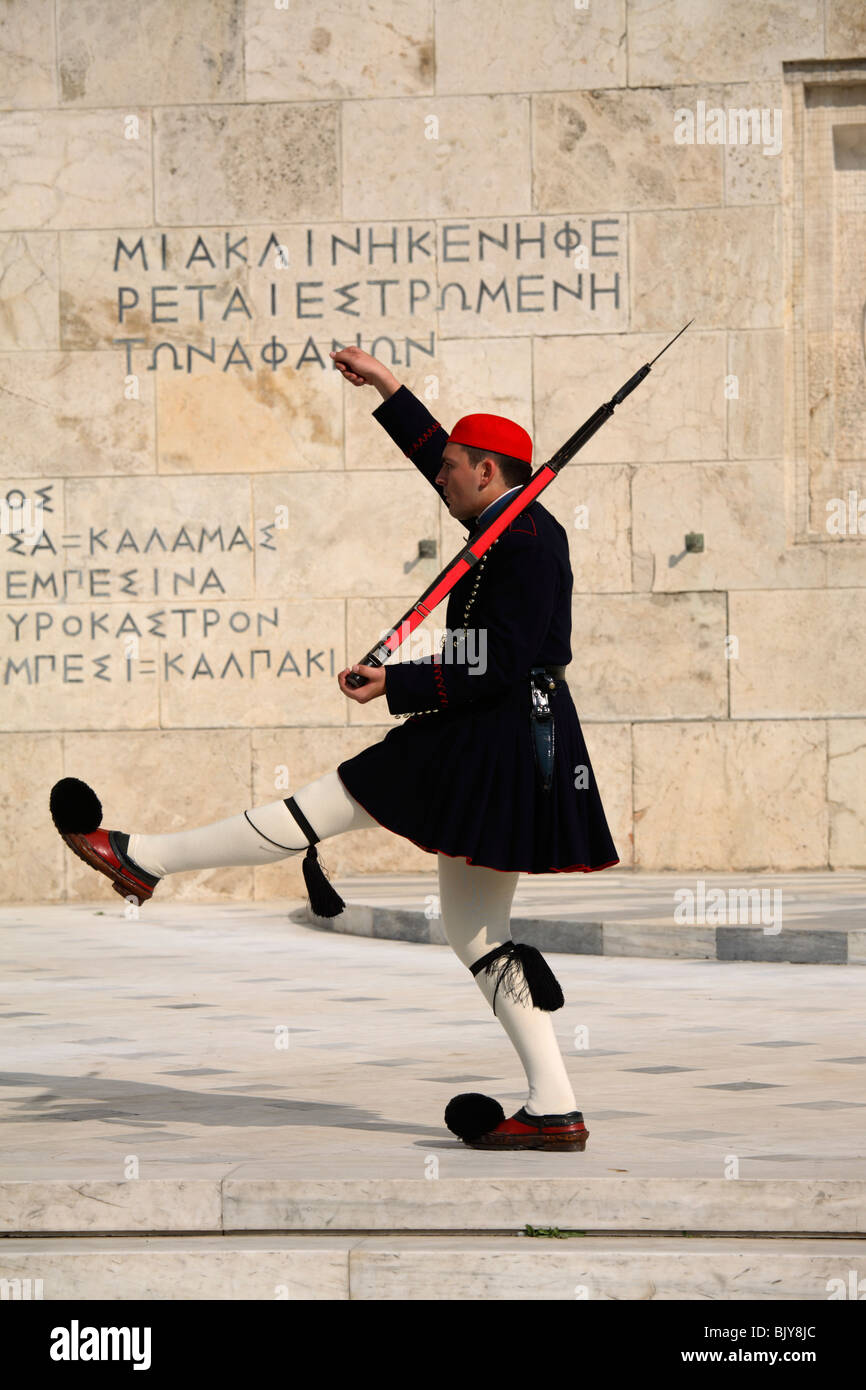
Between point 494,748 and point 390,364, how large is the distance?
913 centimetres

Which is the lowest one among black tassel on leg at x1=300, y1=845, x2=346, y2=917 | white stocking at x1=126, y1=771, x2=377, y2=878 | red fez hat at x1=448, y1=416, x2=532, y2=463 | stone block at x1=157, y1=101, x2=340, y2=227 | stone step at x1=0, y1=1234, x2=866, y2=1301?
stone step at x1=0, y1=1234, x2=866, y2=1301

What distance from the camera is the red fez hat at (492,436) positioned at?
5.20 metres

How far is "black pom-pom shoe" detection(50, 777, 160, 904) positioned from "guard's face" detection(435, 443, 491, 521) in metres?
1.19

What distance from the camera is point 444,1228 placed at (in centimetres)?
448

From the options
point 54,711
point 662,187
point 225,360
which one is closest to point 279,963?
point 54,711

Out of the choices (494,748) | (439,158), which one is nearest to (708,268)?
(439,158)

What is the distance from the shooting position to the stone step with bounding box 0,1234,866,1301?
4176mm

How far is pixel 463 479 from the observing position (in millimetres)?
5234

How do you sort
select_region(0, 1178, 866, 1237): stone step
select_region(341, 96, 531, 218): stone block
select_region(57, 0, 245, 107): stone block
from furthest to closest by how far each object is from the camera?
select_region(57, 0, 245, 107): stone block, select_region(341, 96, 531, 218): stone block, select_region(0, 1178, 866, 1237): stone step

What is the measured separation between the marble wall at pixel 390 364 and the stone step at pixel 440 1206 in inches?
356

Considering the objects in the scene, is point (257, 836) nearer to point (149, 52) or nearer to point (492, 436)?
point (492, 436)

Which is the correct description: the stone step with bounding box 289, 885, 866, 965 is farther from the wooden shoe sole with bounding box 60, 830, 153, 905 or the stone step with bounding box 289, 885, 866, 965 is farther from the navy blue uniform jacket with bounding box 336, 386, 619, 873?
the navy blue uniform jacket with bounding box 336, 386, 619, 873

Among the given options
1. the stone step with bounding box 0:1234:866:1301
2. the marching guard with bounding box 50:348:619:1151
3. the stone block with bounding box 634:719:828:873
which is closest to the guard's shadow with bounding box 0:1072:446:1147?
the marching guard with bounding box 50:348:619:1151

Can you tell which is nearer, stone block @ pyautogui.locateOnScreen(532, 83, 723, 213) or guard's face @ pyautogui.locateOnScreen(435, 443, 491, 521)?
guard's face @ pyautogui.locateOnScreen(435, 443, 491, 521)
